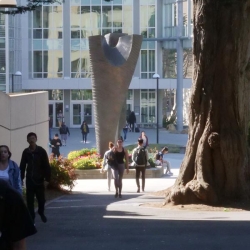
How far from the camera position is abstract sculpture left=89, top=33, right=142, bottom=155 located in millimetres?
28922

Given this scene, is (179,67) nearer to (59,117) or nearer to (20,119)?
(59,117)

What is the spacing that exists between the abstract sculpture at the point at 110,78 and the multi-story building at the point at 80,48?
1222 inches

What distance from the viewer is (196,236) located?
34.5 feet

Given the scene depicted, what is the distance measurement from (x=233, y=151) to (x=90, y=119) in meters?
48.4

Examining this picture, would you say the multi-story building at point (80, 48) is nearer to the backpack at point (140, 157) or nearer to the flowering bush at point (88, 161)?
the flowering bush at point (88, 161)

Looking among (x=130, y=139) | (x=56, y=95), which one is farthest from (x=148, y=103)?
(x=130, y=139)

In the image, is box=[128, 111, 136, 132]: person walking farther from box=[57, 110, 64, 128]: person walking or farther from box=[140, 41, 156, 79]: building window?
box=[140, 41, 156, 79]: building window

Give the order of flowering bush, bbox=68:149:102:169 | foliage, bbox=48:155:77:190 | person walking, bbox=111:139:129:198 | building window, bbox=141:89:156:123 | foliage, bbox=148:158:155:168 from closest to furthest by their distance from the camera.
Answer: person walking, bbox=111:139:129:198, foliage, bbox=48:155:77:190, flowering bush, bbox=68:149:102:169, foliage, bbox=148:158:155:168, building window, bbox=141:89:156:123

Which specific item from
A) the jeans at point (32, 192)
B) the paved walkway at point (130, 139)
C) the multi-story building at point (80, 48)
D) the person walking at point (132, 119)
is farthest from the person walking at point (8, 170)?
the multi-story building at point (80, 48)

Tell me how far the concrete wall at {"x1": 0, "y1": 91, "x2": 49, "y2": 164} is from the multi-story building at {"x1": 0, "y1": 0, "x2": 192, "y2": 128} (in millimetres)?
38476

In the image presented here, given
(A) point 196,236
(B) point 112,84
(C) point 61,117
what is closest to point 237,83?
(A) point 196,236

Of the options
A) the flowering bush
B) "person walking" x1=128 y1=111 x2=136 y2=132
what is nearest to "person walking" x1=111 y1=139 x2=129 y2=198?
the flowering bush

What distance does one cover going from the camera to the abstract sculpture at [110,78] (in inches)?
1139

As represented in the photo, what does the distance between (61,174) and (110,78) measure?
8.99 meters
